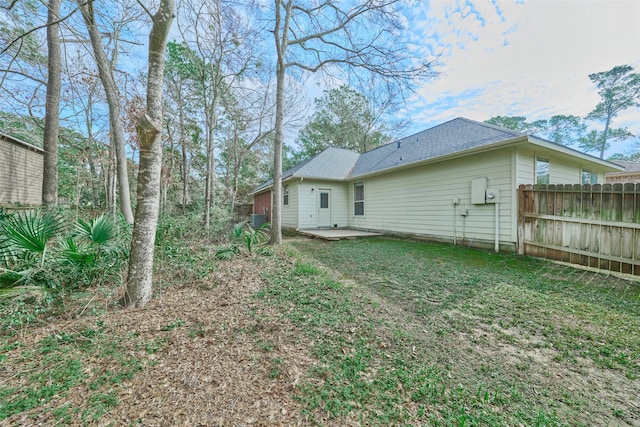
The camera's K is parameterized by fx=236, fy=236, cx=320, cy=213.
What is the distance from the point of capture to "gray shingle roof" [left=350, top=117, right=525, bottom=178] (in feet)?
21.6

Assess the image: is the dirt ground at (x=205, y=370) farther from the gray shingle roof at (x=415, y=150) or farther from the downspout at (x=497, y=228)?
the gray shingle roof at (x=415, y=150)

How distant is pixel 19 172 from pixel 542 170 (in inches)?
761

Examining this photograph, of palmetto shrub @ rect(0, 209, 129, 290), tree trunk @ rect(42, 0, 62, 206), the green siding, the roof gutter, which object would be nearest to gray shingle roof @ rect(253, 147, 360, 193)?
the green siding

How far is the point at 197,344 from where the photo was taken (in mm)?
2113

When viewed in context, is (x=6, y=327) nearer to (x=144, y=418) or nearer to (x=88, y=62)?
(x=144, y=418)

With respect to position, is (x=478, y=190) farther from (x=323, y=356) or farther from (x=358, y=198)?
(x=323, y=356)

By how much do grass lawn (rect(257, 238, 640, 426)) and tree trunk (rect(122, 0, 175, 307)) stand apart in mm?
1413

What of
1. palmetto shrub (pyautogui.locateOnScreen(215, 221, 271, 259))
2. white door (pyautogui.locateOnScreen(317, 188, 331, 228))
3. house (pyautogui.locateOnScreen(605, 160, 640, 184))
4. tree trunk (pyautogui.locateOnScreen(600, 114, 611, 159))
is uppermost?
tree trunk (pyautogui.locateOnScreen(600, 114, 611, 159))

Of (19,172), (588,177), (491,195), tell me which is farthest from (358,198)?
(19,172)

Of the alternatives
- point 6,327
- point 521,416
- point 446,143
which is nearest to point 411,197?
point 446,143

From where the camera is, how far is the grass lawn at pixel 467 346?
154 cm

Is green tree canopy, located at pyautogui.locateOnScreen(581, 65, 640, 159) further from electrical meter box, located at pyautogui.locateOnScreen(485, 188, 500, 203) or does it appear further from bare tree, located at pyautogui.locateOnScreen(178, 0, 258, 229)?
bare tree, located at pyautogui.locateOnScreen(178, 0, 258, 229)

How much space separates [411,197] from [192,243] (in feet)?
23.5

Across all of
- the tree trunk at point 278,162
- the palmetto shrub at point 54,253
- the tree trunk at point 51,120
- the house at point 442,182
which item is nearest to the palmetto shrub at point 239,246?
the tree trunk at point 278,162
